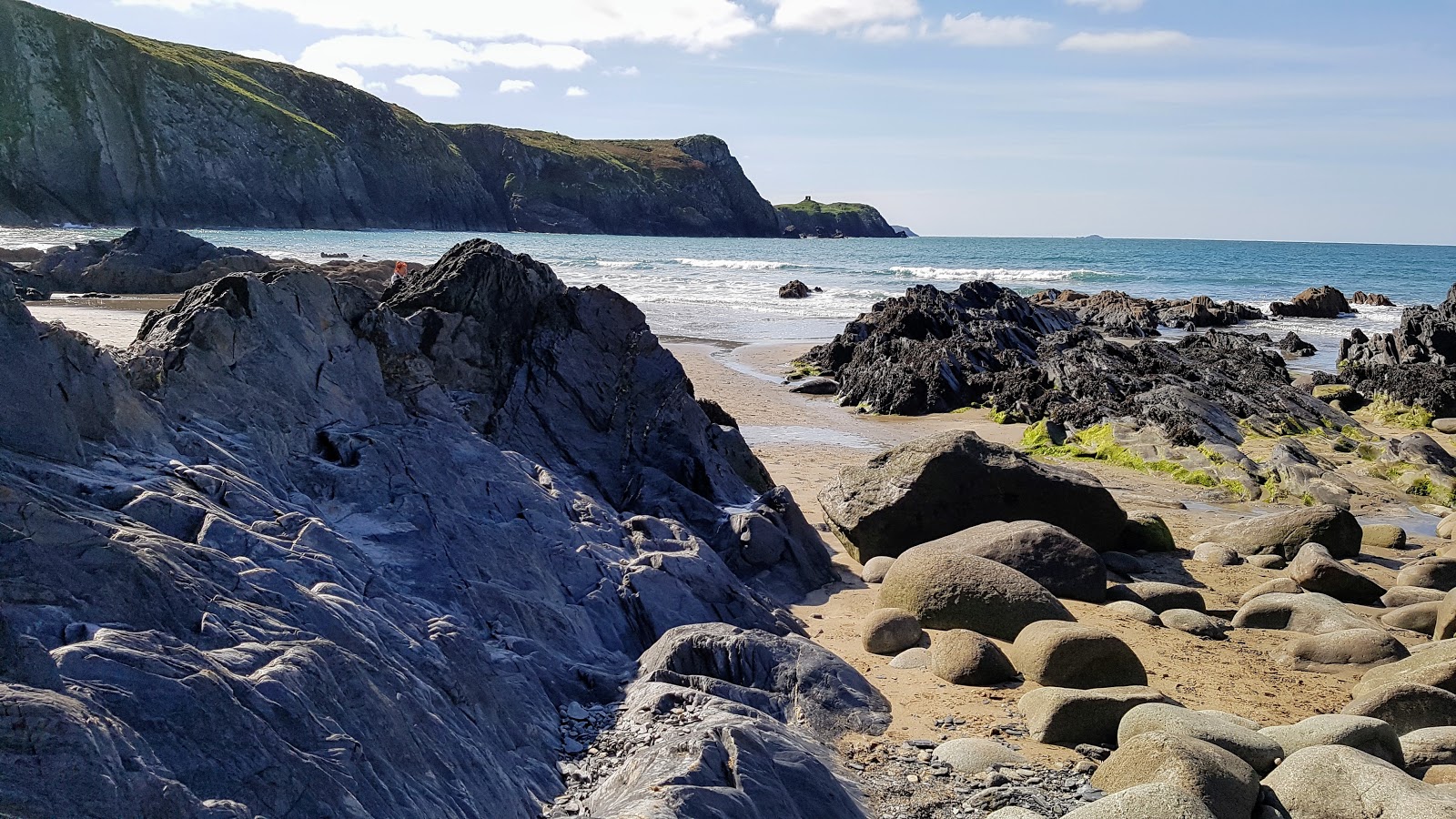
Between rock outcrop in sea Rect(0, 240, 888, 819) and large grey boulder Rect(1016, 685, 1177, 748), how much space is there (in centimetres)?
100

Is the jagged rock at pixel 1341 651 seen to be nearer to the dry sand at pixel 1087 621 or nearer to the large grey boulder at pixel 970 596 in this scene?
the dry sand at pixel 1087 621

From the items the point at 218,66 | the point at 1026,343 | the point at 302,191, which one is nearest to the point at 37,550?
the point at 1026,343

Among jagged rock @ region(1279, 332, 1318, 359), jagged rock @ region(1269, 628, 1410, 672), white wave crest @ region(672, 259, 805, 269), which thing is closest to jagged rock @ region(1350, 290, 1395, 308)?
jagged rock @ region(1279, 332, 1318, 359)

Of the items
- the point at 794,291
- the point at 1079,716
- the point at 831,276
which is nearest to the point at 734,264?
the point at 831,276

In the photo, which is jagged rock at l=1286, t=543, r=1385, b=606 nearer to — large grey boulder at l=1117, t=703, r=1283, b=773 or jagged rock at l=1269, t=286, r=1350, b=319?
large grey boulder at l=1117, t=703, r=1283, b=773

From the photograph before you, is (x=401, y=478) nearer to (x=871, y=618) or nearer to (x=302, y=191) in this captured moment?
(x=871, y=618)

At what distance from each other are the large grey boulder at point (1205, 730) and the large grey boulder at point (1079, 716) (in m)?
0.13

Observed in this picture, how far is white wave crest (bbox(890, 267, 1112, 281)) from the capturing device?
6334cm

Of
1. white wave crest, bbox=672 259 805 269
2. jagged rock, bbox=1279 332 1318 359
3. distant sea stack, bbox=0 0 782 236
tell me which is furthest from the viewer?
white wave crest, bbox=672 259 805 269

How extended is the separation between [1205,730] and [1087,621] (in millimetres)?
3051

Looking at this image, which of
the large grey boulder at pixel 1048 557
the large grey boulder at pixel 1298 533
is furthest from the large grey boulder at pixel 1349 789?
the large grey boulder at pixel 1298 533

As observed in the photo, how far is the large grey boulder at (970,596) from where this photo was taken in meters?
8.09

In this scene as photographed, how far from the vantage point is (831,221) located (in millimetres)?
162000

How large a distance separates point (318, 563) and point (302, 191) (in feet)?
307
